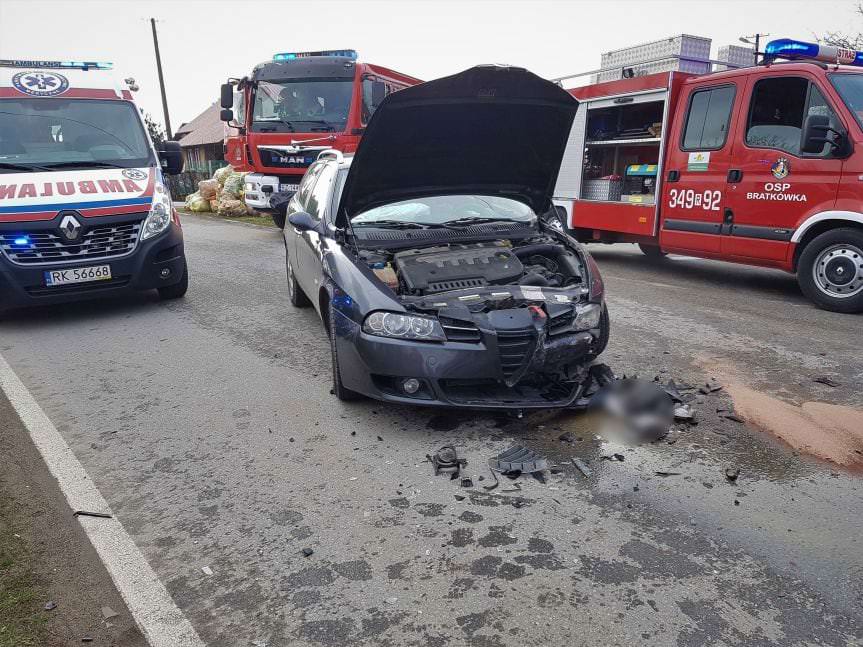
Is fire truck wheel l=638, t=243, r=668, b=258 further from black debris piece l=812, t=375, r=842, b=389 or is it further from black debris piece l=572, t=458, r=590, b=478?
black debris piece l=572, t=458, r=590, b=478

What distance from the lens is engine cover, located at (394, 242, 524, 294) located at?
13.7 ft

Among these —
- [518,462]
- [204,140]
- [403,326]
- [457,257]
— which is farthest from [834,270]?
[204,140]

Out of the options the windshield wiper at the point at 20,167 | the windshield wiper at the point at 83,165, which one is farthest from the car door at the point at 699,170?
the windshield wiper at the point at 20,167

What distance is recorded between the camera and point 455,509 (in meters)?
3.08

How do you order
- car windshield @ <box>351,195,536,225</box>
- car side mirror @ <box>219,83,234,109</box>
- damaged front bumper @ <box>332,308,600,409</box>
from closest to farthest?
damaged front bumper @ <box>332,308,600,409</box> < car windshield @ <box>351,195,536,225</box> < car side mirror @ <box>219,83,234,109</box>

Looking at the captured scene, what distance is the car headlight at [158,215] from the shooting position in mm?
6797

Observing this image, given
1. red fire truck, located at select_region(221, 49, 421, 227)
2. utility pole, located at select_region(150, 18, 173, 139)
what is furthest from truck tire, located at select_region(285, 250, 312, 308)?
utility pole, located at select_region(150, 18, 173, 139)

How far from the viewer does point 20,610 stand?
2457 millimetres

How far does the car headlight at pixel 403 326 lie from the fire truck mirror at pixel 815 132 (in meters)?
5.03

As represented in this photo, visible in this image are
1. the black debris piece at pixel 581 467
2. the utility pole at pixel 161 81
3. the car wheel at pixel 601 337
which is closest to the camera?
the black debris piece at pixel 581 467

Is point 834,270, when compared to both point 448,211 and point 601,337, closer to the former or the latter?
point 601,337

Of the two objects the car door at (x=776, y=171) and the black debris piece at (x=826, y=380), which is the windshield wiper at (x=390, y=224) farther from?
the car door at (x=776, y=171)

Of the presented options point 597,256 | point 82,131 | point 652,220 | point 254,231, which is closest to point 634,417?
point 652,220

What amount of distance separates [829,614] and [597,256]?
9.32 meters
